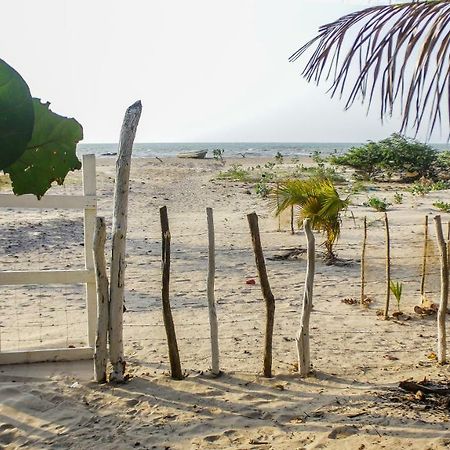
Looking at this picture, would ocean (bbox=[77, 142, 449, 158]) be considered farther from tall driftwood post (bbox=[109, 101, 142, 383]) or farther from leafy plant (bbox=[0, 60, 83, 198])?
leafy plant (bbox=[0, 60, 83, 198])

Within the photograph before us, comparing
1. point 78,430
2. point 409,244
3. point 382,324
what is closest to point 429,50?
point 78,430

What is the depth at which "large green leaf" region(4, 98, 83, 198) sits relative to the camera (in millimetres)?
792

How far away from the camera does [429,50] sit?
2.00 metres

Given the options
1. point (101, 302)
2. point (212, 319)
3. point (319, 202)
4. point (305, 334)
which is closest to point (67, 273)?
point (101, 302)

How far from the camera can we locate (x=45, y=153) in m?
0.84

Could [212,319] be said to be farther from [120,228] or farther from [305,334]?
[120,228]

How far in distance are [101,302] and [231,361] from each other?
1.37m

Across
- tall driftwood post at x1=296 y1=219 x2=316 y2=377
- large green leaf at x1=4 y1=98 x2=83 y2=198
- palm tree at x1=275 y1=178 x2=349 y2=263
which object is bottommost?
tall driftwood post at x1=296 y1=219 x2=316 y2=377

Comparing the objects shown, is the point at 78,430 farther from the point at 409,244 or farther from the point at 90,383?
the point at 409,244

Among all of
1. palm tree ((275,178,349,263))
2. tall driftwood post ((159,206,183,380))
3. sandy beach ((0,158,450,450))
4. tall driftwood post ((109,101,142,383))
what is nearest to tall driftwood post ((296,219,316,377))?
sandy beach ((0,158,450,450))

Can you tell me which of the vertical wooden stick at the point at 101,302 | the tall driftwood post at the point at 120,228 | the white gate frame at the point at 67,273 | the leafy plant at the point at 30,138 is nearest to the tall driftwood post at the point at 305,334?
the tall driftwood post at the point at 120,228

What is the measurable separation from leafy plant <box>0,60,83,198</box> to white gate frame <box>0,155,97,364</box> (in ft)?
12.5

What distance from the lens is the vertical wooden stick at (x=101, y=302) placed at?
4.40 meters

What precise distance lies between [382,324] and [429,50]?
4.56 meters
